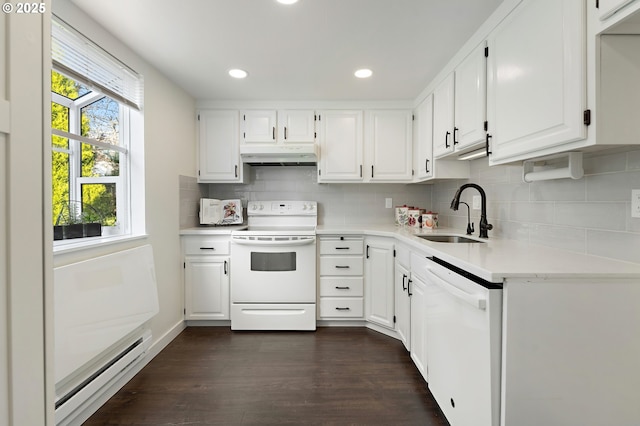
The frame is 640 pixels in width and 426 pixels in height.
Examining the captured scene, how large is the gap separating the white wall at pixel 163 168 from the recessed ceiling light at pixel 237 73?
575 millimetres

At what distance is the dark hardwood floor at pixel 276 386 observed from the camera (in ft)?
5.30

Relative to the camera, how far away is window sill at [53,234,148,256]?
4.88 ft

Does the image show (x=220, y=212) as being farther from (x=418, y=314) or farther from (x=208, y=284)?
(x=418, y=314)

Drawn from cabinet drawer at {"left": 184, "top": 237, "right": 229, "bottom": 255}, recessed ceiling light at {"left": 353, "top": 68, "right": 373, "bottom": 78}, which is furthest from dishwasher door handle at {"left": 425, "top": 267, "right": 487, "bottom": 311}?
cabinet drawer at {"left": 184, "top": 237, "right": 229, "bottom": 255}

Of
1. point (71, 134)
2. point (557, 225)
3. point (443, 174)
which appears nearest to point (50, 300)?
point (71, 134)

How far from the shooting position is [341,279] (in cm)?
277

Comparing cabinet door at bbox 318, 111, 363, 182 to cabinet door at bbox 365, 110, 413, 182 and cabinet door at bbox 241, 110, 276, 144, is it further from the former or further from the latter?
cabinet door at bbox 241, 110, 276, 144

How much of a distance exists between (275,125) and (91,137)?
5.19ft

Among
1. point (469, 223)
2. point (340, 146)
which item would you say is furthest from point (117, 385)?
point (469, 223)

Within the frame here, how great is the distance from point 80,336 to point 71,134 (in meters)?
1.08

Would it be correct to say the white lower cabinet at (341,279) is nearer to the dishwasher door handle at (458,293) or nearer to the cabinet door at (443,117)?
the cabinet door at (443,117)

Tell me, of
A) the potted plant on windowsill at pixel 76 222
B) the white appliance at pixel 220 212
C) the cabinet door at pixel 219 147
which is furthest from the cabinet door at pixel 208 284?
the potted plant on windowsill at pixel 76 222

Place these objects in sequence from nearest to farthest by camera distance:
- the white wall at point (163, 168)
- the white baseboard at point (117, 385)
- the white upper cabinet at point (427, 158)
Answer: the white baseboard at point (117, 385) < the white wall at point (163, 168) < the white upper cabinet at point (427, 158)

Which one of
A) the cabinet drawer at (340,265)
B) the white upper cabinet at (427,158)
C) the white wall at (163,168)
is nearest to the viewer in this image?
the white wall at (163,168)
